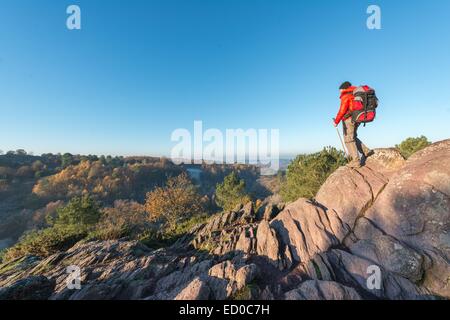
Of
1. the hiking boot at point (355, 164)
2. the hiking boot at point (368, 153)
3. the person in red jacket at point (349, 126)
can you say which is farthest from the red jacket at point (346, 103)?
the hiking boot at point (368, 153)

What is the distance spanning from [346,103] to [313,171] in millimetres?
22831

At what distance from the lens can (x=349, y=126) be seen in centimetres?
1029

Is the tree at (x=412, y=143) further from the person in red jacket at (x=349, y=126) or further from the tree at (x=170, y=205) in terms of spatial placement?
the tree at (x=170, y=205)

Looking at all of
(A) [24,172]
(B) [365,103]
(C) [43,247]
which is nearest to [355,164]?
(B) [365,103]

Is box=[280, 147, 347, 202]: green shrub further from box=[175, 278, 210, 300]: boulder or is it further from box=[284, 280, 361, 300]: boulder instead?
box=[175, 278, 210, 300]: boulder

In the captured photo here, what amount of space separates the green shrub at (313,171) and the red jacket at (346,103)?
2048 centimetres

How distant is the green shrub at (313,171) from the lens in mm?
29766

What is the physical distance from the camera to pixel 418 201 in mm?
8656

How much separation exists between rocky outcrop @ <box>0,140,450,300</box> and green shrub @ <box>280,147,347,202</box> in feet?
59.9

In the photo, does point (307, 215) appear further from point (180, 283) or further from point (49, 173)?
point (49, 173)

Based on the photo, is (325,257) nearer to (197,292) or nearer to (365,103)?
(197,292)

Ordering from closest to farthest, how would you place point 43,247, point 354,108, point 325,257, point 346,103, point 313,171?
point 325,257 → point 354,108 → point 346,103 → point 43,247 → point 313,171
